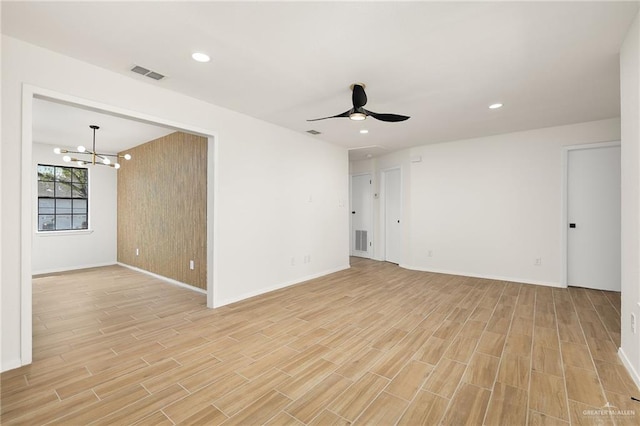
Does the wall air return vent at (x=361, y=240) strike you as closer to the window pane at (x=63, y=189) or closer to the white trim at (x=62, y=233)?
the white trim at (x=62, y=233)

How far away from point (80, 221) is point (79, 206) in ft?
1.14

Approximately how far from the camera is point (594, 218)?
4.50m

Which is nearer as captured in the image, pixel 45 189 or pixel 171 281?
pixel 171 281

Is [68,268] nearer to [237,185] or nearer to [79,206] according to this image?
[79,206]

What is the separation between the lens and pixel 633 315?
2.09 meters

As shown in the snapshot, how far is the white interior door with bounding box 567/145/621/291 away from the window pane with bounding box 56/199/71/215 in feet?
32.6

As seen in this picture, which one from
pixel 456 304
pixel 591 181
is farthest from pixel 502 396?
pixel 591 181

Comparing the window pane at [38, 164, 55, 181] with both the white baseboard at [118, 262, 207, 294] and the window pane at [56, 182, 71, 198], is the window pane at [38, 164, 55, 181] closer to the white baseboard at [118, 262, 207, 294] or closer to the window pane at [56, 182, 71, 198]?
the window pane at [56, 182, 71, 198]

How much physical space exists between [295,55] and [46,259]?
22.6 feet

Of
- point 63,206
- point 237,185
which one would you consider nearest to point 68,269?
point 63,206

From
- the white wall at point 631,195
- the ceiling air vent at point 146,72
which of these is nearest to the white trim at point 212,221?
the ceiling air vent at point 146,72

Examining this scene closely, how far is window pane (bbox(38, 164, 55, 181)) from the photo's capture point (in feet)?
19.6

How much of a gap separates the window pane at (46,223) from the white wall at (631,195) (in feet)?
29.8

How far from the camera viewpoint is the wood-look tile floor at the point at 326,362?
1.79 metres
